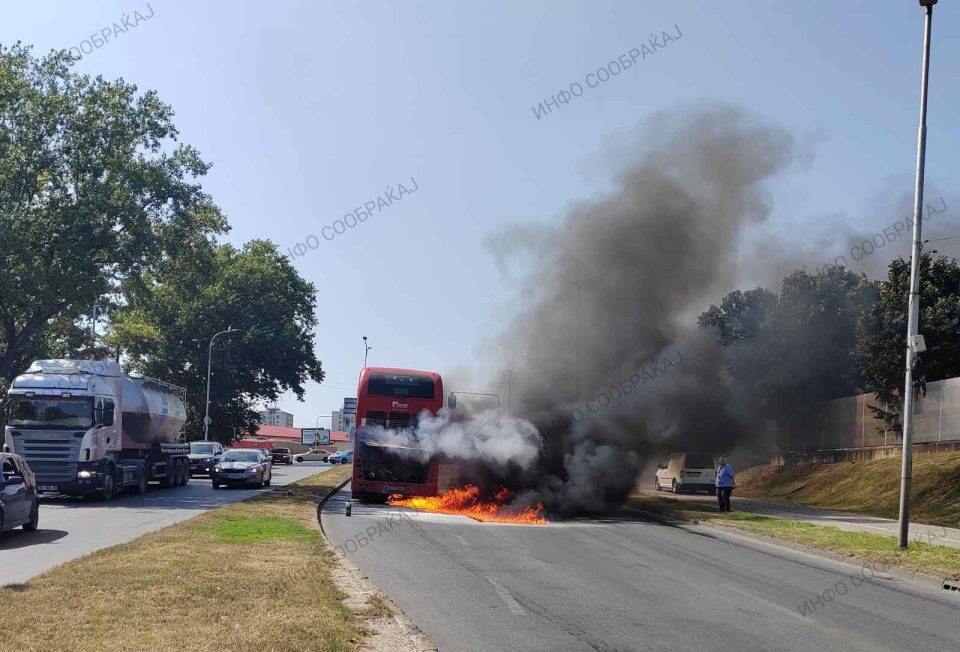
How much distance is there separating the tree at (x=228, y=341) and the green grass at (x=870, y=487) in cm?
4001

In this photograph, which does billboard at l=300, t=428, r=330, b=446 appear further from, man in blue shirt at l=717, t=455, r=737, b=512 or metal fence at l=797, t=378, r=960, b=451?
man in blue shirt at l=717, t=455, r=737, b=512

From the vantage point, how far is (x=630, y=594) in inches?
485

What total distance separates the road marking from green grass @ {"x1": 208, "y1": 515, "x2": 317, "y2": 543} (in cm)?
432

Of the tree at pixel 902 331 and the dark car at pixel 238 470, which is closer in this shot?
the tree at pixel 902 331

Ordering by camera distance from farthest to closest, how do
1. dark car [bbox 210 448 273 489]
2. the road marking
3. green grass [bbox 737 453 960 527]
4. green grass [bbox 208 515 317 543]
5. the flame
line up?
dark car [bbox 210 448 273 489]
green grass [bbox 737 453 960 527]
the flame
green grass [bbox 208 515 317 543]
the road marking

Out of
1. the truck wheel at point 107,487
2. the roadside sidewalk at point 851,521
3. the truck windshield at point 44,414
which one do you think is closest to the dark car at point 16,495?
the truck windshield at point 44,414

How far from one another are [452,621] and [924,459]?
26246mm

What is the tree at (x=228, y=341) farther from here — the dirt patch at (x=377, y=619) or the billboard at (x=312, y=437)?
the dirt patch at (x=377, y=619)

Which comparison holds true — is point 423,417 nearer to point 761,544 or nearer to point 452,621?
point 761,544

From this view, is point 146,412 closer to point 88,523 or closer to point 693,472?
point 88,523

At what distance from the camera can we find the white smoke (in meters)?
26.5

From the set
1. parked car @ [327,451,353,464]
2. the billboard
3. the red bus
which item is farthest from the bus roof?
the billboard

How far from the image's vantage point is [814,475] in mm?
39750

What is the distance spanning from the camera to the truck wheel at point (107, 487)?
2761 centimetres
